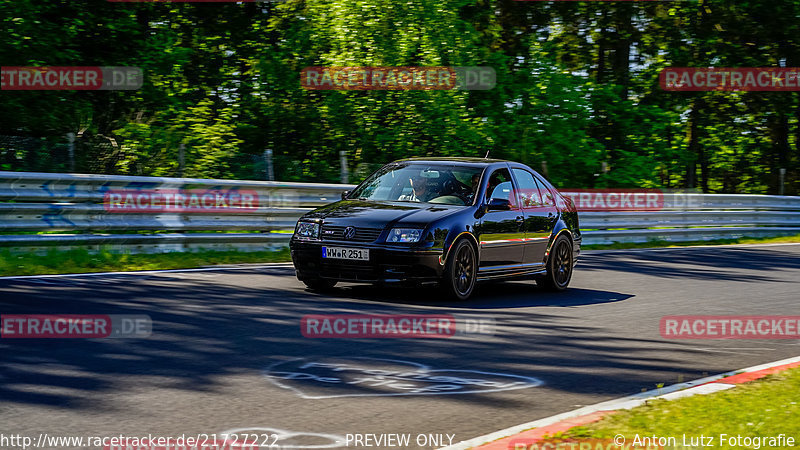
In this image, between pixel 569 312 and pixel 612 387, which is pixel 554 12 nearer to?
pixel 569 312

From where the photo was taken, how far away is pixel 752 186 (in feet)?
117

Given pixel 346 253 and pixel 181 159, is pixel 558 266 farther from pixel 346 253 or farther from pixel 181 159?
pixel 181 159

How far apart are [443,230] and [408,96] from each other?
50.1ft

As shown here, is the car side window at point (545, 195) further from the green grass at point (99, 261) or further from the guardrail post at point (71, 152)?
the guardrail post at point (71, 152)

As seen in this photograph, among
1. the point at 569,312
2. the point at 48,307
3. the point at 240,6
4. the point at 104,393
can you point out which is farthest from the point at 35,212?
the point at 240,6

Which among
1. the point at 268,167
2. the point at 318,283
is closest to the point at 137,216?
the point at 268,167

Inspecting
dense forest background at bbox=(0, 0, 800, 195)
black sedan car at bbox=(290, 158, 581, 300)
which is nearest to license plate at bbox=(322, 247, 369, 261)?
black sedan car at bbox=(290, 158, 581, 300)

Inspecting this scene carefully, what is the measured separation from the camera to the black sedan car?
1117 cm

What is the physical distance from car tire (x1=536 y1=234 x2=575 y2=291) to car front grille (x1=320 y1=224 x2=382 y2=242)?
3.05 meters

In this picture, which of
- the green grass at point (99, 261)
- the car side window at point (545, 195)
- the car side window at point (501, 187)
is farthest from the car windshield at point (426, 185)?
the green grass at point (99, 261)

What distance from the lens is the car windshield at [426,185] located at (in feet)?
40.1

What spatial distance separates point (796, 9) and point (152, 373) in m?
34.9

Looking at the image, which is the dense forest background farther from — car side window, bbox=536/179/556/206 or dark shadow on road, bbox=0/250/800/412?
car side window, bbox=536/179/556/206

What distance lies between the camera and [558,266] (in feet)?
44.6
